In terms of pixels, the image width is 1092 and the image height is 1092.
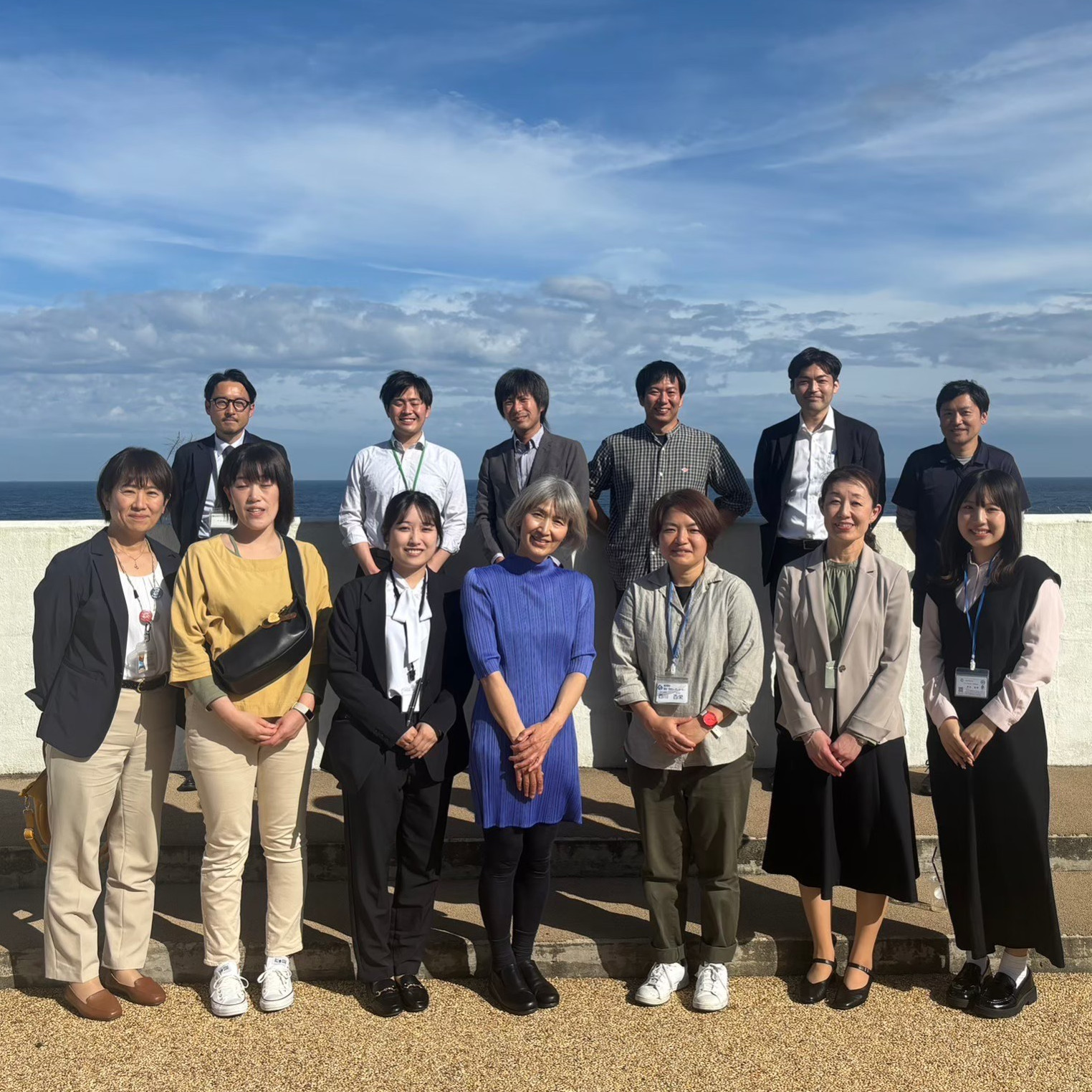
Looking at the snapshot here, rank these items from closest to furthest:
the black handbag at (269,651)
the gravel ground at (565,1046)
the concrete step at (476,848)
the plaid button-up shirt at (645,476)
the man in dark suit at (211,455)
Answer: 1. the gravel ground at (565,1046)
2. the black handbag at (269,651)
3. the concrete step at (476,848)
4. the man in dark suit at (211,455)
5. the plaid button-up shirt at (645,476)

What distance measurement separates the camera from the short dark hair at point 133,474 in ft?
11.0

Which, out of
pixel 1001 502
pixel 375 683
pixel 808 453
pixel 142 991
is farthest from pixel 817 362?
pixel 142 991

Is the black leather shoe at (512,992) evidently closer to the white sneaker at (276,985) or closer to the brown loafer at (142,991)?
the white sneaker at (276,985)

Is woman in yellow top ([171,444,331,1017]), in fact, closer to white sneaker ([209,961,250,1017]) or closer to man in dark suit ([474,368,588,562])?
white sneaker ([209,961,250,1017])

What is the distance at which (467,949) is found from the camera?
358cm

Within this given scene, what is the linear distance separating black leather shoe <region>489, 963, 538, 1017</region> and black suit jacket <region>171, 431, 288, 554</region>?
7.51 ft

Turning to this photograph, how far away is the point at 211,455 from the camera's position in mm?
4496

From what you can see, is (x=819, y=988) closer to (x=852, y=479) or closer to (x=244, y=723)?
(x=852, y=479)

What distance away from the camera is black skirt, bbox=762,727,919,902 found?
3.33m

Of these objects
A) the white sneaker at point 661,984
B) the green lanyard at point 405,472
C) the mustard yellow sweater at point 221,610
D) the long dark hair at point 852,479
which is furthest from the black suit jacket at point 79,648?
the long dark hair at point 852,479

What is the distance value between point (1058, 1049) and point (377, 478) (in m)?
3.28

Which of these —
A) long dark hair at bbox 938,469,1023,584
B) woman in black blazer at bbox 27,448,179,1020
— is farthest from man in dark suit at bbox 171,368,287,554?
long dark hair at bbox 938,469,1023,584

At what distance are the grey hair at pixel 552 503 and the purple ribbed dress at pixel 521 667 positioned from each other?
15 cm

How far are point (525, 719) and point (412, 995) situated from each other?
3.22 ft
